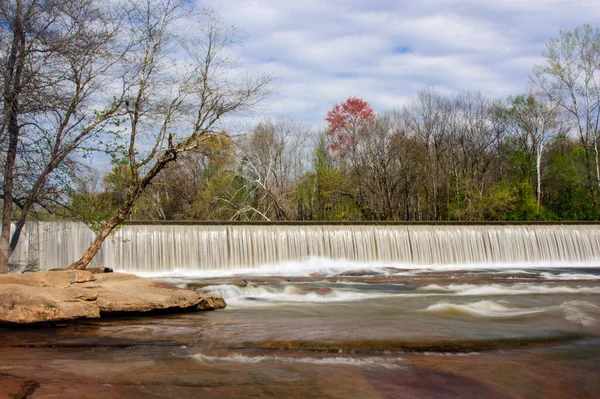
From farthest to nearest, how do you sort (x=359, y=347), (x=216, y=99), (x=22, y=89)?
(x=216, y=99) → (x=22, y=89) → (x=359, y=347)

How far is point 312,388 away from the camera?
14.8ft

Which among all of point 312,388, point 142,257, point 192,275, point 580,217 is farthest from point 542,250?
point 312,388

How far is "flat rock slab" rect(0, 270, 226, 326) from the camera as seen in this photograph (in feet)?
23.2

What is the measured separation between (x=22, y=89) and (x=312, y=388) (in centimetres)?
751

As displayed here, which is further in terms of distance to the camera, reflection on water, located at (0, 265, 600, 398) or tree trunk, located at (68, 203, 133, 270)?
tree trunk, located at (68, 203, 133, 270)

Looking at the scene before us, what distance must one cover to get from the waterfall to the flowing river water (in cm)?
618

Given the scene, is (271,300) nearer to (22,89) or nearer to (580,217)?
(22,89)

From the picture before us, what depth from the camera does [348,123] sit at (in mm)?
36062

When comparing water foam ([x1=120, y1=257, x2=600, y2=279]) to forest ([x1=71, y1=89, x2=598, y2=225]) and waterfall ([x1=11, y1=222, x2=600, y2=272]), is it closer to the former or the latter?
waterfall ([x1=11, y1=222, x2=600, y2=272])

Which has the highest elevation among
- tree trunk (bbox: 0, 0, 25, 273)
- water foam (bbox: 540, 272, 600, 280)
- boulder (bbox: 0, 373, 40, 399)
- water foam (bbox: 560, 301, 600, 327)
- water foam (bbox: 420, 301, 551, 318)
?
tree trunk (bbox: 0, 0, 25, 273)

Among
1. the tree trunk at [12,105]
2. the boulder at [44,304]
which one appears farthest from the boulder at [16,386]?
the tree trunk at [12,105]

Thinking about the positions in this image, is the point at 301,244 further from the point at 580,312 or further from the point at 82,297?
the point at 82,297

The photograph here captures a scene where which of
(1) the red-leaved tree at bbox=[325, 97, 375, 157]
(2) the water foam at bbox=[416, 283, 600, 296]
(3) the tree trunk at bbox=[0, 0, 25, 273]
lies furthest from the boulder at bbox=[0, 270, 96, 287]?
(1) the red-leaved tree at bbox=[325, 97, 375, 157]

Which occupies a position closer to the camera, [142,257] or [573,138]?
[142,257]
